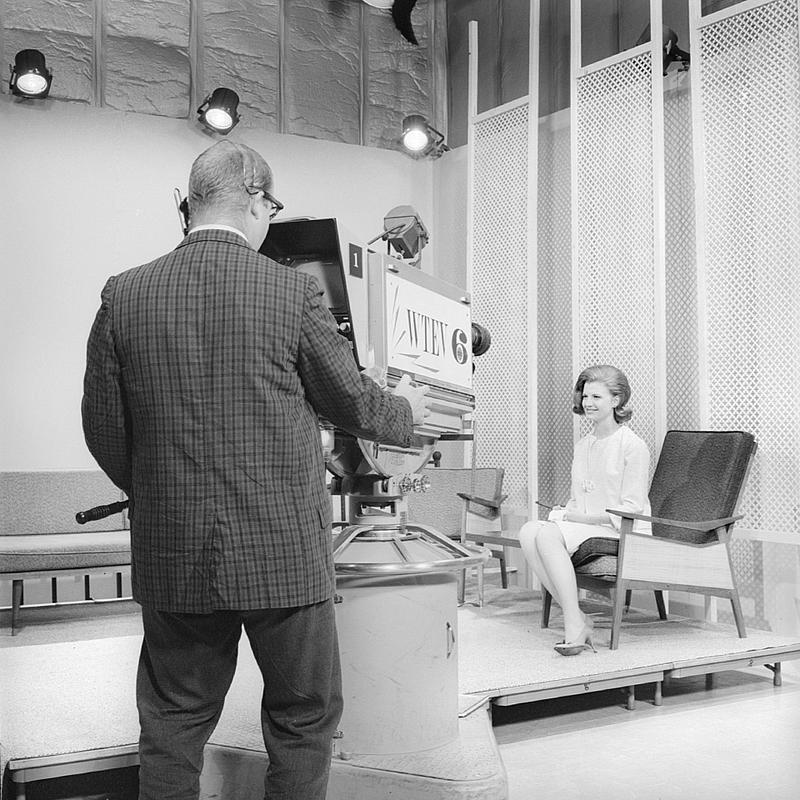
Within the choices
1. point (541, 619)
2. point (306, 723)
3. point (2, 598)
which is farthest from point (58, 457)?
point (306, 723)

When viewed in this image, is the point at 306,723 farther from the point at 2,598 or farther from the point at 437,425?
the point at 2,598

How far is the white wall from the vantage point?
18.8 ft

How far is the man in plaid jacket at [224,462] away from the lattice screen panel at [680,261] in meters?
3.47

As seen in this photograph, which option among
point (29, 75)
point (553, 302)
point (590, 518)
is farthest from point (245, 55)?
point (590, 518)

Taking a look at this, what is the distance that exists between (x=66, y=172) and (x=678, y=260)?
3749 millimetres

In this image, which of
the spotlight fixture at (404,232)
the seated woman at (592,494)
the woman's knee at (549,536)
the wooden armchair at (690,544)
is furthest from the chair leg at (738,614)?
the spotlight fixture at (404,232)

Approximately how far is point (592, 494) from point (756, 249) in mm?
1439

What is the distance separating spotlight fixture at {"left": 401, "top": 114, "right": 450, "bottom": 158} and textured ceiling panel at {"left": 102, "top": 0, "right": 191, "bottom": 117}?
4.95ft

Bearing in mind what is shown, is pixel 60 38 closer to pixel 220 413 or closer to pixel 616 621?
pixel 616 621

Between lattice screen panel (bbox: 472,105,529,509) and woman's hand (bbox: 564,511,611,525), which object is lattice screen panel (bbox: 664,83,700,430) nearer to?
lattice screen panel (bbox: 472,105,529,509)

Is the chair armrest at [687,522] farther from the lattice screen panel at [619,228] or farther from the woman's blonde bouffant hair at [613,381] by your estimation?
the lattice screen panel at [619,228]

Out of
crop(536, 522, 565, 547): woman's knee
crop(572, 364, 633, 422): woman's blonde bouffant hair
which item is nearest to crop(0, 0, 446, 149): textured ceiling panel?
crop(572, 364, 633, 422): woman's blonde bouffant hair

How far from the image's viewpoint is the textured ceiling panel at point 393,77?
680 centimetres

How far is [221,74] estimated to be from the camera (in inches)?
249
